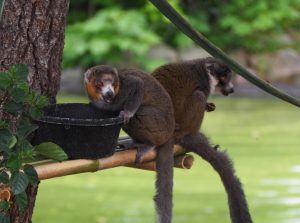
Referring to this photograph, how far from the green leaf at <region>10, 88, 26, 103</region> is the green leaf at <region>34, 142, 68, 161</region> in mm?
119

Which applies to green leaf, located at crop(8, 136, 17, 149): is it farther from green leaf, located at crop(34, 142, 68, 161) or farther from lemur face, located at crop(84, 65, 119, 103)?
lemur face, located at crop(84, 65, 119, 103)

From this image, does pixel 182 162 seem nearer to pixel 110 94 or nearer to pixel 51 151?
pixel 110 94

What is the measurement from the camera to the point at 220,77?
3244 millimetres

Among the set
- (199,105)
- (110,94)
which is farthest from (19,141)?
(199,105)

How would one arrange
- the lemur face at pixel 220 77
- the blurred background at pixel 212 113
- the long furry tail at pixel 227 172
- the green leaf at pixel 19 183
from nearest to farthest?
the green leaf at pixel 19 183 < the long furry tail at pixel 227 172 < the lemur face at pixel 220 77 < the blurred background at pixel 212 113

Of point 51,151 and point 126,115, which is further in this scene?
point 126,115

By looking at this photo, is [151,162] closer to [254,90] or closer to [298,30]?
[254,90]

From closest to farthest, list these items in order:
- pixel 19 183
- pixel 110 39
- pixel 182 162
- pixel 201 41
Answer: pixel 19 183 < pixel 201 41 < pixel 182 162 < pixel 110 39

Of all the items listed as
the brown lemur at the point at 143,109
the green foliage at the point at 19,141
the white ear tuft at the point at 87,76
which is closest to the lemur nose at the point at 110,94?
the brown lemur at the point at 143,109

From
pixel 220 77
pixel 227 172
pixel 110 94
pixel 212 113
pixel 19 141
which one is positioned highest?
pixel 212 113

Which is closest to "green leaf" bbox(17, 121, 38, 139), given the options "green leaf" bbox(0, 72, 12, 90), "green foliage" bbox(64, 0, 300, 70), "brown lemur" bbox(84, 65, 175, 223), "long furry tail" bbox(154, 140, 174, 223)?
"green leaf" bbox(0, 72, 12, 90)

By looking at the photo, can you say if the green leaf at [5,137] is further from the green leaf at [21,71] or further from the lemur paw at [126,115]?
the lemur paw at [126,115]

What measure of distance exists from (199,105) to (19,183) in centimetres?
120

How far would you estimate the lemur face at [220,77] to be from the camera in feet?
10.5
